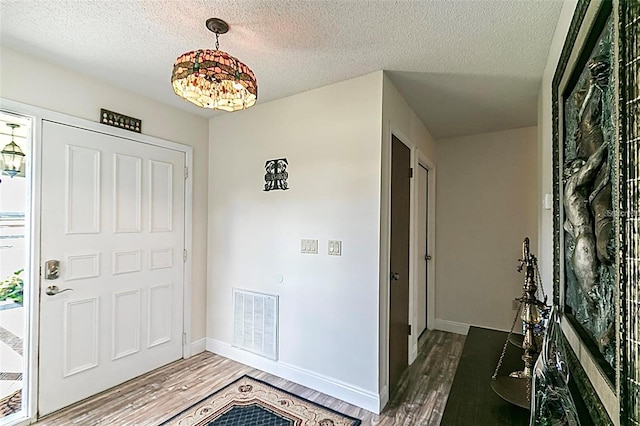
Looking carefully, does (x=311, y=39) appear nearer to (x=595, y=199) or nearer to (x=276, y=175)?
(x=276, y=175)

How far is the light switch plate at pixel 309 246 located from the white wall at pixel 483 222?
212 cm

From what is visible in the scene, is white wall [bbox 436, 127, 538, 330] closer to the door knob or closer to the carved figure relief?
the carved figure relief

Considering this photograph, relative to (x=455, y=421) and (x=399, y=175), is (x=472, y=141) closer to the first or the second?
(x=399, y=175)

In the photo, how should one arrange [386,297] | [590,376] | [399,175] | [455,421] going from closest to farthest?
[590,376]
[455,421]
[386,297]
[399,175]

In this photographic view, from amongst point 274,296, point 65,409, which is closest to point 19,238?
point 65,409

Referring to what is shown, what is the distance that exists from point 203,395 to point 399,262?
1.86 m

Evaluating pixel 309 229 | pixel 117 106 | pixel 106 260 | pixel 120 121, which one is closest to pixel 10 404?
pixel 106 260

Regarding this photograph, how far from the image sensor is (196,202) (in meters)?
3.24

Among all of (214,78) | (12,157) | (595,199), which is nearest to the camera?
(595,199)

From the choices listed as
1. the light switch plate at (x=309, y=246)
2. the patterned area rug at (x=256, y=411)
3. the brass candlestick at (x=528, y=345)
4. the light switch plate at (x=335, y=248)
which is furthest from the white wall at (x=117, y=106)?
the brass candlestick at (x=528, y=345)

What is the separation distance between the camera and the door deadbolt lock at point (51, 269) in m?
2.22

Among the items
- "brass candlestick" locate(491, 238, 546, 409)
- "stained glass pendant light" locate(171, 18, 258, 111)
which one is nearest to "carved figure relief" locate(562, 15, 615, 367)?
"brass candlestick" locate(491, 238, 546, 409)

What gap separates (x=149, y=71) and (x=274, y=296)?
2.00 metres

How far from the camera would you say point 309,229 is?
2645 mm
